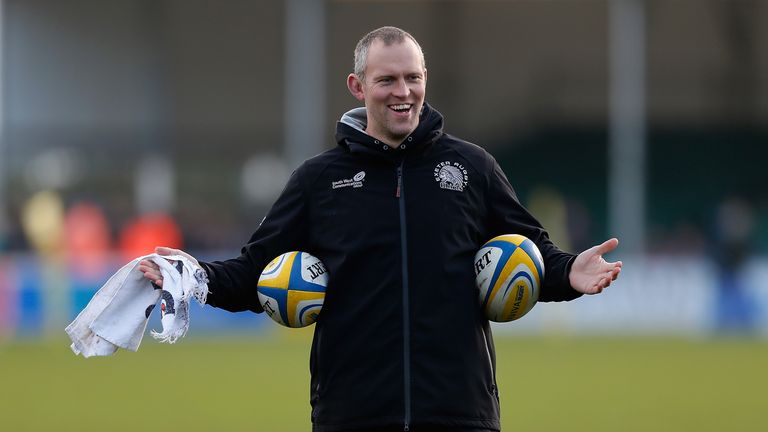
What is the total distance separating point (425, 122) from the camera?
5.12 meters

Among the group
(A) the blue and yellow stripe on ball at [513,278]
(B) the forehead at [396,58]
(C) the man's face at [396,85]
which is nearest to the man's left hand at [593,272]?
(A) the blue and yellow stripe on ball at [513,278]

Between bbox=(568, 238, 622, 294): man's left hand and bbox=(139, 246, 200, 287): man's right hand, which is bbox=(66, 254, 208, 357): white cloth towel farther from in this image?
bbox=(568, 238, 622, 294): man's left hand

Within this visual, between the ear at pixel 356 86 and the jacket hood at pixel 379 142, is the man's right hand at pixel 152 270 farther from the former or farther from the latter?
the ear at pixel 356 86

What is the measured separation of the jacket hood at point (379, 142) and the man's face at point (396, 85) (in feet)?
0.12

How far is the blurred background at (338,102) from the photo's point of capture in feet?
107

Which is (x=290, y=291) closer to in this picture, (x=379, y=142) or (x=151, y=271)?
(x=151, y=271)

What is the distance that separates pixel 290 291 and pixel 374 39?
0.92 metres

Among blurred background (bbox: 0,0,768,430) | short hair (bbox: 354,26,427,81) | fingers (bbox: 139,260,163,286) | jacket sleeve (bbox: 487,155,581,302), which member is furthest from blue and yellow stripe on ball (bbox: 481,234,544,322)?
blurred background (bbox: 0,0,768,430)

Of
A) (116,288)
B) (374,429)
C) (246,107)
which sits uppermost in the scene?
(246,107)

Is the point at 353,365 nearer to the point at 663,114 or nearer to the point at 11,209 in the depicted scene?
the point at 11,209

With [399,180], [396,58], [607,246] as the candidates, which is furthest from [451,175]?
[607,246]

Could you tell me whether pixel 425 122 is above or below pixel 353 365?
above

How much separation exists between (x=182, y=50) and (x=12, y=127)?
15.2ft

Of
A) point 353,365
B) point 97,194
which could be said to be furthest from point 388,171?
point 97,194
